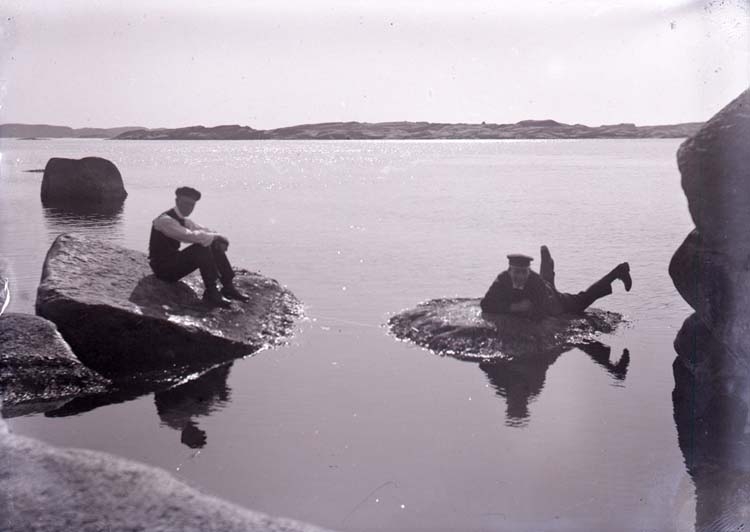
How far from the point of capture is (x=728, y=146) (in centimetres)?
1173

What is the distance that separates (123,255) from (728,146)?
10506mm

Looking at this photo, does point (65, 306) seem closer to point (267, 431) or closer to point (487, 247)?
point (267, 431)

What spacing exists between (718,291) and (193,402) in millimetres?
8022

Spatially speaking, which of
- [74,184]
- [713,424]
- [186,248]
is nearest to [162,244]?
[186,248]

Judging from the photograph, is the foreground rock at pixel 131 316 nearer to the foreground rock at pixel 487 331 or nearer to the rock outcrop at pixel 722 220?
the foreground rock at pixel 487 331

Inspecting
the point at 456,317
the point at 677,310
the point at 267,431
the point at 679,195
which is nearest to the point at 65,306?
the point at 267,431

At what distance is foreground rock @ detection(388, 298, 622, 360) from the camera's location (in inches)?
553

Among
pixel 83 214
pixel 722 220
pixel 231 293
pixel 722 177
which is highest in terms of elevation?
pixel 722 177

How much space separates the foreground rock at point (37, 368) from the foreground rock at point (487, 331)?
5.79 metres

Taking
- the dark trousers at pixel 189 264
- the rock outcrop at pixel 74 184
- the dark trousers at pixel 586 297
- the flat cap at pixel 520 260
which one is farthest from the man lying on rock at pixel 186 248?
the rock outcrop at pixel 74 184

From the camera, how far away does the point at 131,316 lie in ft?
41.3

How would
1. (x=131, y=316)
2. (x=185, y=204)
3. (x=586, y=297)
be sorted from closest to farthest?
(x=131, y=316)
(x=185, y=204)
(x=586, y=297)

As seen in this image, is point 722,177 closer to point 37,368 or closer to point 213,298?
point 213,298

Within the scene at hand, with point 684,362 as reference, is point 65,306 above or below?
above
